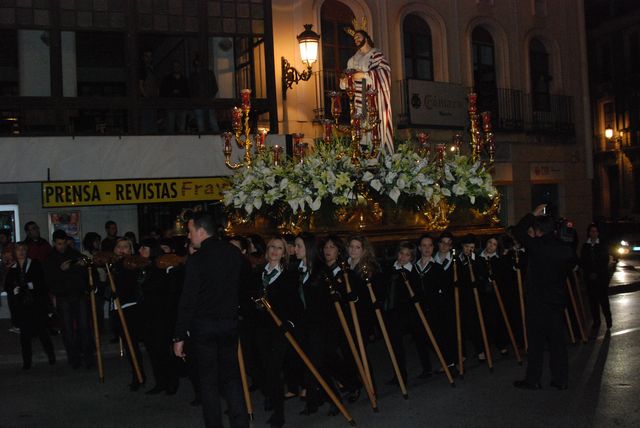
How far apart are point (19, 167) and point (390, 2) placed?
9.97m

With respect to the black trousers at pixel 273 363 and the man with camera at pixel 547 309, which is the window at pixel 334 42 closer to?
the man with camera at pixel 547 309

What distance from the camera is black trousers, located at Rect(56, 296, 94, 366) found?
11.4 metres

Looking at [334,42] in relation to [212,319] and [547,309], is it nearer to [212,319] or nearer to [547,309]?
[547,309]

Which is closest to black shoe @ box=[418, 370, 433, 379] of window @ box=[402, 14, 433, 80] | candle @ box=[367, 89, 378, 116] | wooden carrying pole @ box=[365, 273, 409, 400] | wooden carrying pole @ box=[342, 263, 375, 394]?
wooden carrying pole @ box=[365, 273, 409, 400]

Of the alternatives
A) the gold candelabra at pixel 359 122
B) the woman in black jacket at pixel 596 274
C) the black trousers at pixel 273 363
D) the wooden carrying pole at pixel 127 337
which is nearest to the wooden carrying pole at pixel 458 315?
A: the gold candelabra at pixel 359 122

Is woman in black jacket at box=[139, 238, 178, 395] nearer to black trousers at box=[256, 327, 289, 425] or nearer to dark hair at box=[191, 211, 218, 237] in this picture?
black trousers at box=[256, 327, 289, 425]

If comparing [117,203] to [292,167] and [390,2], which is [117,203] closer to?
[292,167]

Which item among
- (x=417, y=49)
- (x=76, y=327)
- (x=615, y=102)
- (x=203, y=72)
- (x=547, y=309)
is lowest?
(x=76, y=327)

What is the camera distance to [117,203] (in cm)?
1722

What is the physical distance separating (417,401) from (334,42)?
527 inches

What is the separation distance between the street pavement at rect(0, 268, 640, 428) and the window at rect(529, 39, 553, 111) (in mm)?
15066

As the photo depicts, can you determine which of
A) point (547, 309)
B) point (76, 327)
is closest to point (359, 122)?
point (547, 309)

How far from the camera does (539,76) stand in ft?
84.3

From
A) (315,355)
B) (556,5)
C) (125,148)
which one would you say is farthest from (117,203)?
(556,5)
